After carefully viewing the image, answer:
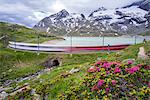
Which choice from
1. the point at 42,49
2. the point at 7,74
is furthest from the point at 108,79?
the point at 42,49

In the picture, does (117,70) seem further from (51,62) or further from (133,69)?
(51,62)

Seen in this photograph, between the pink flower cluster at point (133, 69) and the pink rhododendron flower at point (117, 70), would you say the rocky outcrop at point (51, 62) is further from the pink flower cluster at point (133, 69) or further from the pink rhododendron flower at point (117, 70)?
the pink flower cluster at point (133, 69)

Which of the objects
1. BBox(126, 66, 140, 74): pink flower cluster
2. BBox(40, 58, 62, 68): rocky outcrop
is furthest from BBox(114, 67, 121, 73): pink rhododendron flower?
BBox(40, 58, 62, 68): rocky outcrop

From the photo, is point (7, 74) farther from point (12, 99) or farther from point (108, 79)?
point (108, 79)

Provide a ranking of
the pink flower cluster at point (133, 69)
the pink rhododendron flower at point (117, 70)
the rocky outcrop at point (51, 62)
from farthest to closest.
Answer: the rocky outcrop at point (51, 62) → the pink rhododendron flower at point (117, 70) → the pink flower cluster at point (133, 69)

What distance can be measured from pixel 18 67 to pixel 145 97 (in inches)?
1987

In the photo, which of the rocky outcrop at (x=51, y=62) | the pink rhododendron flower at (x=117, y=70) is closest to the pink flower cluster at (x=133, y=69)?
the pink rhododendron flower at (x=117, y=70)

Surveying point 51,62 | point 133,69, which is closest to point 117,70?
point 133,69

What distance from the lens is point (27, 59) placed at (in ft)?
236

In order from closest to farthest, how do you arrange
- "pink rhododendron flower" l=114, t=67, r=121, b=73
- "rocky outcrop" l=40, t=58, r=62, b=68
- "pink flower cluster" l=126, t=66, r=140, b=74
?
1. "pink flower cluster" l=126, t=66, r=140, b=74
2. "pink rhododendron flower" l=114, t=67, r=121, b=73
3. "rocky outcrop" l=40, t=58, r=62, b=68

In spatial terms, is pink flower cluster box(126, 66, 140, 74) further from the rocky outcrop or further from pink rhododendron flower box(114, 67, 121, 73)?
the rocky outcrop

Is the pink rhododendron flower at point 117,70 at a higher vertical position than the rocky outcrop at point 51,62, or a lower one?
higher

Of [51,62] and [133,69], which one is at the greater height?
[133,69]

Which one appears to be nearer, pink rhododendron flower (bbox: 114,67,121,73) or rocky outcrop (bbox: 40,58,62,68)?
pink rhododendron flower (bbox: 114,67,121,73)
